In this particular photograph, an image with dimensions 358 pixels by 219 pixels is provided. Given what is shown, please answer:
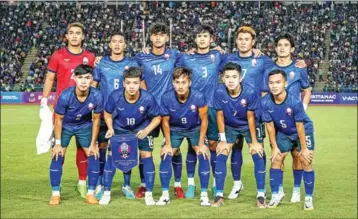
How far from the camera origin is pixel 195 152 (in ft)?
30.3

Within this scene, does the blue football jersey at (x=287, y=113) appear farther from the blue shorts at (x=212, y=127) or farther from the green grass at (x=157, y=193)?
the green grass at (x=157, y=193)

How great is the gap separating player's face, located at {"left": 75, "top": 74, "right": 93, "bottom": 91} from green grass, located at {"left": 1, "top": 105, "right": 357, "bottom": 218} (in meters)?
1.50

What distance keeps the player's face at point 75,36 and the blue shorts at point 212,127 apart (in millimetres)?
2044

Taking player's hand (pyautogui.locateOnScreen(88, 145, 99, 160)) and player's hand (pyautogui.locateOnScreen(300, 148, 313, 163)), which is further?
player's hand (pyautogui.locateOnScreen(88, 145, 99, 160))

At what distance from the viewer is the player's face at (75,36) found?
9242mm

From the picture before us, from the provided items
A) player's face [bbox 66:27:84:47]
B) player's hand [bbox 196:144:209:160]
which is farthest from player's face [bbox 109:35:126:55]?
player's hand [bbox 196:144:209:160]

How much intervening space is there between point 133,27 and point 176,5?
3.99m

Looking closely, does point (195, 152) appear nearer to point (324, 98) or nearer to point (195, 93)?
point (195, 93)

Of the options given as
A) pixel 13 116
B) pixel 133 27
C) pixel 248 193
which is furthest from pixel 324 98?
pixel 248 193

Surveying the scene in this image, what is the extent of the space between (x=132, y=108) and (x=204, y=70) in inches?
50.2

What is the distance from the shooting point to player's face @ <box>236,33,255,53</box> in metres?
9.04

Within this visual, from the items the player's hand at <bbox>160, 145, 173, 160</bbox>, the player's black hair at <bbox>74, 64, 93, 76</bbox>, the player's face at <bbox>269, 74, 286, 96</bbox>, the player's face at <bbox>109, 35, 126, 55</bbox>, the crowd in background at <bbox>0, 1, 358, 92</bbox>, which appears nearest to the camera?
the player's face at <bbox>269, 74, 286, 96</bbox>

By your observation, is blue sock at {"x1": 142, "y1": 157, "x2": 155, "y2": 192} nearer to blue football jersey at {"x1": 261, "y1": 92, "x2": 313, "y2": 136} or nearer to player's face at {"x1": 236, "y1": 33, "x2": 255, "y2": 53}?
blue football jersey at {"x1": 261, "y1": 92, "x2": 313, "y2": 136}

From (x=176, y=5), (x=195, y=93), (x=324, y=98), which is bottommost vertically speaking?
(x=324, y=98)
